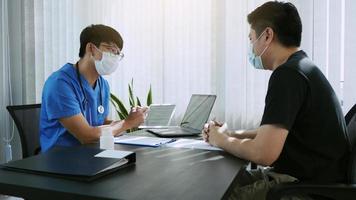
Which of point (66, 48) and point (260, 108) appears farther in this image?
point (66, 48)

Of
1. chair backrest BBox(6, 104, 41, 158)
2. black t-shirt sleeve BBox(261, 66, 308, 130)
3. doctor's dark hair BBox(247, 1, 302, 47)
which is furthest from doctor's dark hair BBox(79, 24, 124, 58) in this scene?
black t-shirt sleeve BBox(261, 66, 308, 130)

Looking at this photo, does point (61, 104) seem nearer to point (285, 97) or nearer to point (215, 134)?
point (215, 134)

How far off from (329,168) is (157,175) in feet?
2.16

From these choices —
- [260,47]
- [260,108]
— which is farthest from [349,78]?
[260,47]

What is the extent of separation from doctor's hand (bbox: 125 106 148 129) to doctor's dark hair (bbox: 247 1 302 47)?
2.92 feet

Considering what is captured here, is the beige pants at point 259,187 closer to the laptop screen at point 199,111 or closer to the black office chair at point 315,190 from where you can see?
the black office chair at point 315,190

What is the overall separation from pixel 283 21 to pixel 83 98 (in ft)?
3.80

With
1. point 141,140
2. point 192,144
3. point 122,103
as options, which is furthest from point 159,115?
point 122,103

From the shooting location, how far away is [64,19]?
3346 millimetres

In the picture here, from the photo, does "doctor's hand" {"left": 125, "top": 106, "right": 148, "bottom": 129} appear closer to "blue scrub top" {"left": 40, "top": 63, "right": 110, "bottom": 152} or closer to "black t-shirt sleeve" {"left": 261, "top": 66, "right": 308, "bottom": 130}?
"blue scrub top" {"left": 40, "top": 63, "right": 110, "bottom": 152}

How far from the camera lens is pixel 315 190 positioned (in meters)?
1.12

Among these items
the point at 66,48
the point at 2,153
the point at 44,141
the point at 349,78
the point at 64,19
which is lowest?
the point at 2,153

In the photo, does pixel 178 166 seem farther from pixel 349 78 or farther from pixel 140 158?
pixel 349 78

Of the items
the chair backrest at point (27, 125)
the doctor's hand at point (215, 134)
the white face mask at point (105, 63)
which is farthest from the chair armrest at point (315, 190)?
the chair backrest at point (27, 125)
